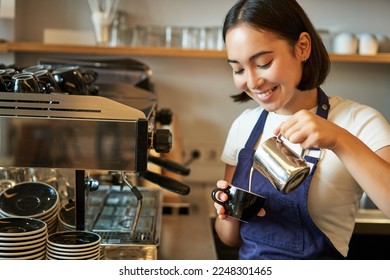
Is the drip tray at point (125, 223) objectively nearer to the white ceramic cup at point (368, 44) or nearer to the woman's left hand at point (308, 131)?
the woman's left hand at point (308, 131)

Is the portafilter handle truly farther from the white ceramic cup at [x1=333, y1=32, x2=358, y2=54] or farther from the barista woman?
the white ceramic cup at [x1=333, y1=32, x2=358, y2=54]

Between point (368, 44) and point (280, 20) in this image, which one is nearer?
point (280, 20)

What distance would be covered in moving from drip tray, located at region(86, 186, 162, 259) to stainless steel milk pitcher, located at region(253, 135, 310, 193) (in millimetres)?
247

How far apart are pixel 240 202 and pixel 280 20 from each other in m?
0.26

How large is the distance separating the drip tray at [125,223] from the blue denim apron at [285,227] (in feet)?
0.53

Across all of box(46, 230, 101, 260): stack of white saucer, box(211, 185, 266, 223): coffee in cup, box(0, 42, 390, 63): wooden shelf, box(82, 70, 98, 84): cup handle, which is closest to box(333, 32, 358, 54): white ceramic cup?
box(0, 42, 390, 63): wooden shelf

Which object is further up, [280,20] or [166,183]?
[280,20]

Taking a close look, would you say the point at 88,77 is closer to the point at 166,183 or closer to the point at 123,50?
the point at 166,183

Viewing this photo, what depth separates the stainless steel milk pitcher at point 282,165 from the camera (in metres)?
0.75

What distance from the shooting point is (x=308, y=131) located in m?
0.71

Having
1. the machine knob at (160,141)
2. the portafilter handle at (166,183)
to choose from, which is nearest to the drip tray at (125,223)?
the portafilter handle at (166,183)

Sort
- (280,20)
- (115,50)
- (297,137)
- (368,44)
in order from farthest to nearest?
(115,50) → (368,44) → (280,20) → (297,137)

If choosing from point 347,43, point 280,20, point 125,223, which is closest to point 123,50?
point 347,43
